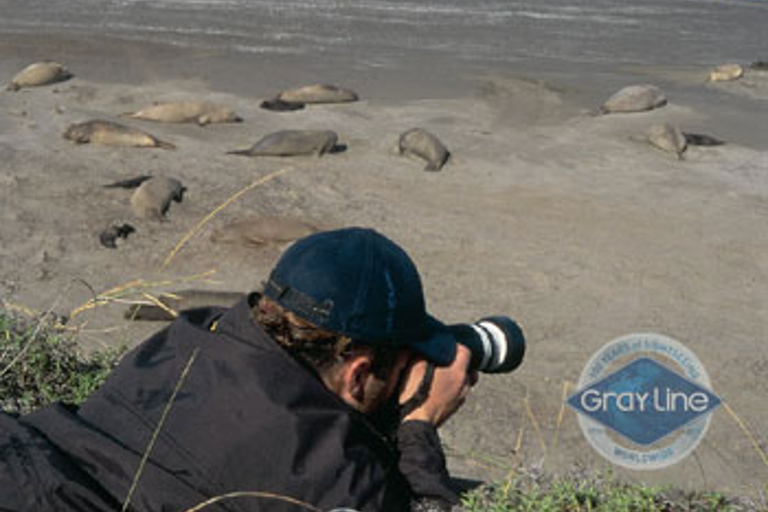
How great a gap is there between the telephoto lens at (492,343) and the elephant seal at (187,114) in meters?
9.39

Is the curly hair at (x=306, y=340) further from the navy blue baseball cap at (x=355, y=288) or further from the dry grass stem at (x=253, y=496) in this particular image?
the dry grass stem at (x=253, y=496)

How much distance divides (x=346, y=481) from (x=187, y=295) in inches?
175

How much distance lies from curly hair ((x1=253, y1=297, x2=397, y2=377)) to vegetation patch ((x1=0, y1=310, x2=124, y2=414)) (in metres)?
1.49

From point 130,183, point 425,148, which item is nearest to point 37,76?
point 130,183

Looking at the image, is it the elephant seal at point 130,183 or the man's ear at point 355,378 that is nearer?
the man's ear at point 355,378

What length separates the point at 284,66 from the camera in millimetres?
15633

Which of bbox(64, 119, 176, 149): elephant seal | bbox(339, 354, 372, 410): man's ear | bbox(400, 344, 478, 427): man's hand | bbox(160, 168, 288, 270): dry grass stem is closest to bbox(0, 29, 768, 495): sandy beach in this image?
bbox(160, 168, 288, 270): dry grass stem

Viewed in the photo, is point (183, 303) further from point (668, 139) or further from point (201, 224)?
point (668, 139)

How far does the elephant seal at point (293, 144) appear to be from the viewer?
10.6m

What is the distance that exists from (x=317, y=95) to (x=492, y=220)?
4.97 metres

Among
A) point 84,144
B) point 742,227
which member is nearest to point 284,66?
point 84,144

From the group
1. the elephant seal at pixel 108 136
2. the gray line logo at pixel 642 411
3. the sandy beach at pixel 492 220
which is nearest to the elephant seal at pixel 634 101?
the sandy beach at pixel 492 220

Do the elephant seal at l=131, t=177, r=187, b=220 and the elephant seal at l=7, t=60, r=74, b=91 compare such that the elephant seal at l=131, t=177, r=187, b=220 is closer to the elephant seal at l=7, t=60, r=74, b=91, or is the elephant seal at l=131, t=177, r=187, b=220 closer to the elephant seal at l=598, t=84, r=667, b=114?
the elephant seal at l=7, t=60, r=74, b=91

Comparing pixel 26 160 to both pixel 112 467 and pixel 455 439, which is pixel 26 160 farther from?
pixel 112 467
